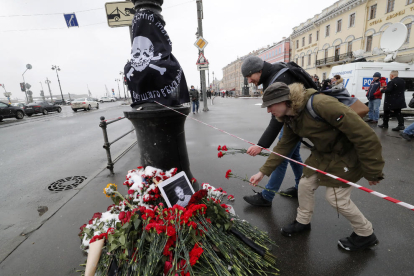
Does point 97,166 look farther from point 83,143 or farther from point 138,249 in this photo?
point 138,249

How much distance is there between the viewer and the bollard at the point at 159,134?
230 cm

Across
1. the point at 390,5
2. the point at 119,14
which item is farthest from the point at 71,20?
the point at 390,5

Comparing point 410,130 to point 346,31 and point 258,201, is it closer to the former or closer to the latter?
point 258,201

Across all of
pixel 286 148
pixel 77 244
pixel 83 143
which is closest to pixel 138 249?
pixel 77 244

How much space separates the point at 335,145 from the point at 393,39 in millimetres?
13888

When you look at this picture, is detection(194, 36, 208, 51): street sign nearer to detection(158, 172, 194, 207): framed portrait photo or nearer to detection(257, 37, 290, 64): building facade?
detection(158, 172, 194, 207): framed portrait photo

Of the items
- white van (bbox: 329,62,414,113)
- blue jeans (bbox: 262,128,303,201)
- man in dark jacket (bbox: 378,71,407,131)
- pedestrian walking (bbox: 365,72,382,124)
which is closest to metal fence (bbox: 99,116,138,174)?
blue jeans (bbox: 262,128,303,201)

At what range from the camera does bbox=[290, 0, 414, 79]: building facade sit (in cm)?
2197

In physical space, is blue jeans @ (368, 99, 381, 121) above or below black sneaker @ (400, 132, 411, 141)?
above

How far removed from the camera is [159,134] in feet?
7.93

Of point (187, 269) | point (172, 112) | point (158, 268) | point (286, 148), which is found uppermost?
point (172, 112)

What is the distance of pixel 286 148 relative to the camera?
228 cm

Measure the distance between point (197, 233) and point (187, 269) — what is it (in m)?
0.33

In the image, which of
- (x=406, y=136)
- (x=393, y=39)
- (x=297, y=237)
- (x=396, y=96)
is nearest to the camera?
(x=297, y=237)
